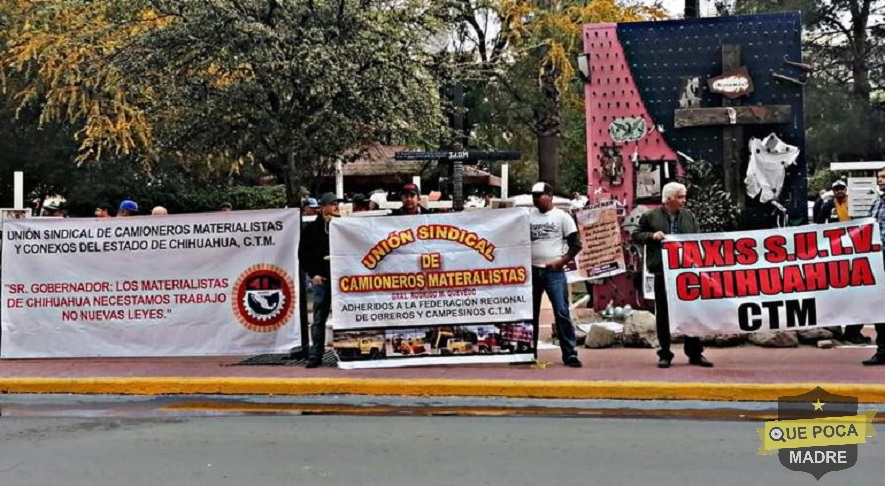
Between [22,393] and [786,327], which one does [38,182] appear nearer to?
[22,393]

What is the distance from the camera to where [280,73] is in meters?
10.4

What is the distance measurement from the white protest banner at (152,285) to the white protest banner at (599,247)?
3.56 metres

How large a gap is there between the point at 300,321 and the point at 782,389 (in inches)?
184

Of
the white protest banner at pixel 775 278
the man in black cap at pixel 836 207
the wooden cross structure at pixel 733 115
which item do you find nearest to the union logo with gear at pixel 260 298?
the white protest banner at pixel 775 278

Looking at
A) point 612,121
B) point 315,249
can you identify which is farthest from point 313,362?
point 612,121

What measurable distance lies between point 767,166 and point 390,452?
6.94m

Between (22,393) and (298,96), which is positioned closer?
(22,393)

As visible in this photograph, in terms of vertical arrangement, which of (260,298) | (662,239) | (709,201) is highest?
(709,201)

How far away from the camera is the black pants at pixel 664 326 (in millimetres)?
8719

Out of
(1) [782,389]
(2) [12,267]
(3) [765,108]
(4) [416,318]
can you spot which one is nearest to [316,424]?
(4) [416,318]

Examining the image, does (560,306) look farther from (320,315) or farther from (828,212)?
(828,212)

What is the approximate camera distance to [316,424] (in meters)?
6.99

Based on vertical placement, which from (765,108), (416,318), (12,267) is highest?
(765,108)

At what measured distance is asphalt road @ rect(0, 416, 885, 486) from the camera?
17.9 feet
